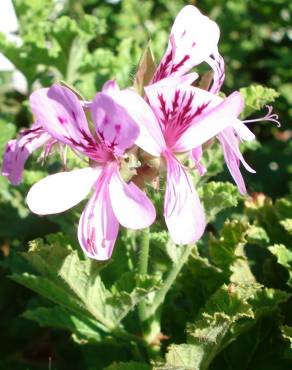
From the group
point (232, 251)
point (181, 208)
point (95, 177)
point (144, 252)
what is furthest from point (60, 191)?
point (232, 251)

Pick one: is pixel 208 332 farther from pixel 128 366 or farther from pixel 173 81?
pixel 173 81

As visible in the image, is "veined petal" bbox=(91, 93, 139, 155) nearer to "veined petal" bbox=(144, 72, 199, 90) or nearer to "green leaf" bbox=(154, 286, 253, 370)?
"veined petal" bbox=(144, 72, 199, 90)

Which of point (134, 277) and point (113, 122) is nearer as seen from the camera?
point (113, 122)

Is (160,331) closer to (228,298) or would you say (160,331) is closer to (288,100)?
(228,298)

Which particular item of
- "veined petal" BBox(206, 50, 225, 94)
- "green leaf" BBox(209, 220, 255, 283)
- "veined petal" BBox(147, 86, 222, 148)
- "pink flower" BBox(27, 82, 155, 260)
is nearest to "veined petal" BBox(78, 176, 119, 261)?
"pink flower" BBox(27, 82, 155, 260)

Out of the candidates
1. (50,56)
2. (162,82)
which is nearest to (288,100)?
(50,56)

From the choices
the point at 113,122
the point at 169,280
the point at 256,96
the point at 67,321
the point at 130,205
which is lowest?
the point at 67,321

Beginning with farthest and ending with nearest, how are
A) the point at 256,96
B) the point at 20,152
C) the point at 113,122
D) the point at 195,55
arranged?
the point at 256,96 < the point at 20,152 < the point at 195,55 < the point at 113,122
